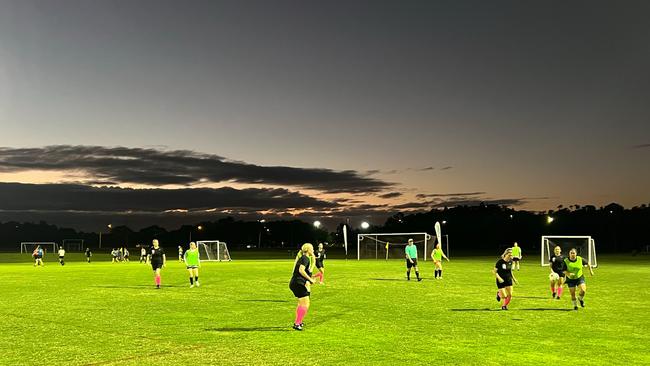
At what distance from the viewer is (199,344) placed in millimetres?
11773

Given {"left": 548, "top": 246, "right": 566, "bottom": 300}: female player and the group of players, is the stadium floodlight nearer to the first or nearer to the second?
{"left": 548, "top": 246, "right": 566, "bottom": 300}: female player

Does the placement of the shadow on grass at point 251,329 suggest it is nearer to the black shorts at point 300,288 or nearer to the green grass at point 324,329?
the green grass at point 324,329

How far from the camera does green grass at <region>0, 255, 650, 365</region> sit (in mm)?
10578

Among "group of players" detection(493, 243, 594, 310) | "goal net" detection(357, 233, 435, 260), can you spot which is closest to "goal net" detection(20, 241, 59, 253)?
"goal net" detection(357, 233, 435, 260)

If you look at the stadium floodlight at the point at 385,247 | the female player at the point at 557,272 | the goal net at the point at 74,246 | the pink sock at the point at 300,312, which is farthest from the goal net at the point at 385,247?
the goal net at the point at 74,246

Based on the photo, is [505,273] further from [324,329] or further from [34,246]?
[34,246]

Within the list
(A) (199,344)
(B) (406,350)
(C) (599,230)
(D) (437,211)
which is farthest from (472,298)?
(D) (437,211)

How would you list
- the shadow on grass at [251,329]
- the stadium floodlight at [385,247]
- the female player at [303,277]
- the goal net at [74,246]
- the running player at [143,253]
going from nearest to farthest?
the female player at [303,277], the shadow on grass at [251,329], the running player at [143,253], the stadium floodlight at [385,247], the goal net at [74,246]

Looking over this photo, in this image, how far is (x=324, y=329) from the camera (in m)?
13.6

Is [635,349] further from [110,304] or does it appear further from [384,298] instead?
[110,304]

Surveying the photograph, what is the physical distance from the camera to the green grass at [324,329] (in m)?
10.6

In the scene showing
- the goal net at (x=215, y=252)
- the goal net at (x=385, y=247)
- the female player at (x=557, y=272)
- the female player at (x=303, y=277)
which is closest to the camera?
the female player at (x=303, y=277)

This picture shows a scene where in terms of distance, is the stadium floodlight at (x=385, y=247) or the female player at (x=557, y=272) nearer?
the female player at (x=557, y=272)

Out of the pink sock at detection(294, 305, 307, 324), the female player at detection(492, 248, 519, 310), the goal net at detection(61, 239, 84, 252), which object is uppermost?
the female player at detection(492, 248, 519, 310)
